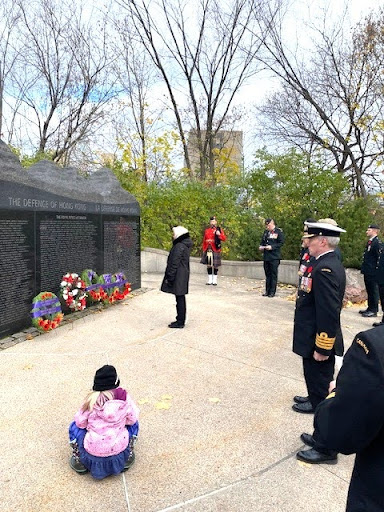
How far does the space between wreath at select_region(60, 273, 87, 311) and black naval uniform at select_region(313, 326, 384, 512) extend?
628cm

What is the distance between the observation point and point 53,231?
7.24 m

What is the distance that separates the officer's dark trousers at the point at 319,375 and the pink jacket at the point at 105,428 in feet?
5.25

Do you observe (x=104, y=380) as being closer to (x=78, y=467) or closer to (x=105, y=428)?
(x=105, y=428)

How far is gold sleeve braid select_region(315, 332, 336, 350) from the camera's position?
10.5 ft

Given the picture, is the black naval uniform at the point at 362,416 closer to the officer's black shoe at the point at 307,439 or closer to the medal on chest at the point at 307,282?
the officer's black shoe at the point at 307,439

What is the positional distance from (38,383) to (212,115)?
20.1 meters

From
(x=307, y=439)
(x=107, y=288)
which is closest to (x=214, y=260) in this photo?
(x=107, y=288)

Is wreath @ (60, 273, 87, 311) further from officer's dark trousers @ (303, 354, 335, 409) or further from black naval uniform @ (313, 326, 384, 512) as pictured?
black naval uniform @ (313, 326, 384, 512)

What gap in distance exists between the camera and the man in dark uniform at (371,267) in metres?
8.11

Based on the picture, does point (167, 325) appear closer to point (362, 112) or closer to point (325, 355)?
point (325, 355)

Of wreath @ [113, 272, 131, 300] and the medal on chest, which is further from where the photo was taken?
wreath @ [113, 272, 131, 300]

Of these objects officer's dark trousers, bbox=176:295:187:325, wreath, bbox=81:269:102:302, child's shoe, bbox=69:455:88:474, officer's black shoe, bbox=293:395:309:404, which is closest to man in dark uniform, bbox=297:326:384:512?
child's shoe, bbox=69:455:88:474

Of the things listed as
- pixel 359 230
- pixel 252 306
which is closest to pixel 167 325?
pixel 252 306

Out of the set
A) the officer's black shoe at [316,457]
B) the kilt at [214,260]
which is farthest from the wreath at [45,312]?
the kilt at [214,260]
